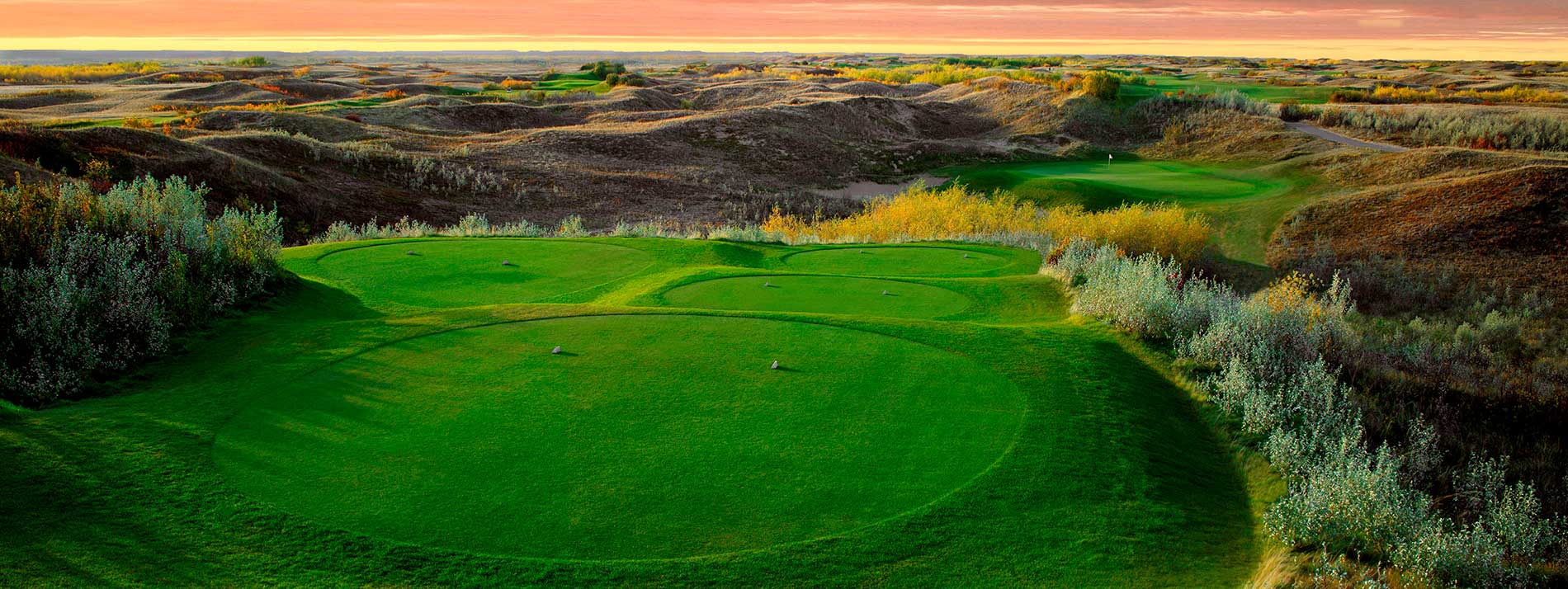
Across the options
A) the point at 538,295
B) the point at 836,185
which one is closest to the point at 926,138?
the point at 836,185

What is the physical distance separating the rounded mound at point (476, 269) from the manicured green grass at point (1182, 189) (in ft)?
59.9

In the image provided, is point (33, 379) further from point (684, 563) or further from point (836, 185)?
point (836, 185)

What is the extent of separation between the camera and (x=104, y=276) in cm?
887

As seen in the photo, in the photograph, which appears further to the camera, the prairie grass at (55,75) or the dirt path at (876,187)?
the prairie grass at (55,75)

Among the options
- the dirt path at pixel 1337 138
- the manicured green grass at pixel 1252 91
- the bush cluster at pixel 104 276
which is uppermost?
the manicured green grass at pixel 1252 91

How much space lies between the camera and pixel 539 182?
34.9m

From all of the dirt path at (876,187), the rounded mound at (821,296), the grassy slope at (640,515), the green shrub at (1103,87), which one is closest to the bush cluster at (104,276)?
the grassy slope at (640,515)

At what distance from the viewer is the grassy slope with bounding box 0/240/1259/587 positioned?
4645mm

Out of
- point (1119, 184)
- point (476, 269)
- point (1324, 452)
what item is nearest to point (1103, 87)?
point (1119, 184)

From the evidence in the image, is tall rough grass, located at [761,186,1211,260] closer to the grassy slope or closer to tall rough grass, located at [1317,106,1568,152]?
the grassy slope

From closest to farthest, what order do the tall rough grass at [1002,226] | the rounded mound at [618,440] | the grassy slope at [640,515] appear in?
the grassy slope at [640,515], the rounded mound at [618,440], the tall rough grass at [1002,226]

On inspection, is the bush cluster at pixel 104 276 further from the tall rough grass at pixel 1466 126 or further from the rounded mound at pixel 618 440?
the tall rough grass at pixel 1466 126

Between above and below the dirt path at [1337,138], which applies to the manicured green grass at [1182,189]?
below

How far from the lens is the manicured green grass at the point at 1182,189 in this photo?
26.9 m
